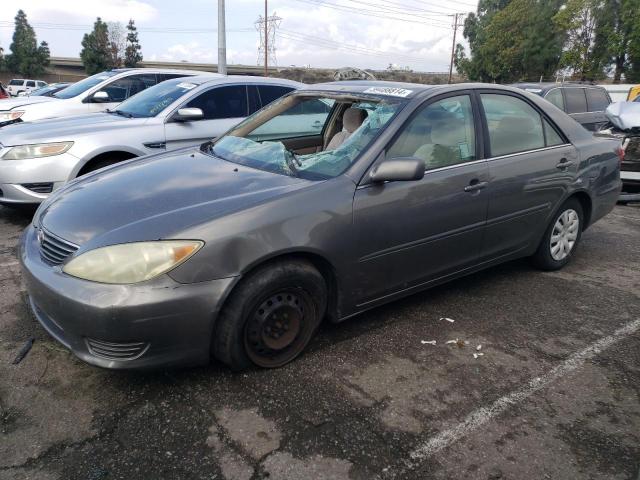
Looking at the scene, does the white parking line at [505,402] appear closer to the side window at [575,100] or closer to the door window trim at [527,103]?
the door window trim at [527,103]

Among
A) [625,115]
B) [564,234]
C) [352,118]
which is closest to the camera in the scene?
[352,118]

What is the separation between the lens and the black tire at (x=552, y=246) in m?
4.20

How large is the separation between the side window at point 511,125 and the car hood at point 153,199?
1.59 metres

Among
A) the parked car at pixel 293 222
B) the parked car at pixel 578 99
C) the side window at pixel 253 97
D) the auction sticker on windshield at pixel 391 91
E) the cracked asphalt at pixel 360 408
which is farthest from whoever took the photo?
the parked car at pixel 578 99

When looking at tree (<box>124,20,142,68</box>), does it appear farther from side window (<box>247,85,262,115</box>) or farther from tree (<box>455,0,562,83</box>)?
side window (<box>247,85,262,115</box>)

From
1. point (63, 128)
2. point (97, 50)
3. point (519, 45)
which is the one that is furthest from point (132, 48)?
point (63, 128)

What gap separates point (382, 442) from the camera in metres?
2.27

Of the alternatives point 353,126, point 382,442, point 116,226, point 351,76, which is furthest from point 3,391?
point 351,76

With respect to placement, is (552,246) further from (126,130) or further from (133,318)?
(126,130)

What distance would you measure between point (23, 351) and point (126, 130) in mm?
3109

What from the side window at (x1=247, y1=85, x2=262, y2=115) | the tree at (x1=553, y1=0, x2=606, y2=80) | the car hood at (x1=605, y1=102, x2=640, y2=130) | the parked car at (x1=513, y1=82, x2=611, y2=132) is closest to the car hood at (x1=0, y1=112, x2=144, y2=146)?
the side window at (x1=247, y1=85, x2=262, y2=115)

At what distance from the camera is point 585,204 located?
4449 millimetres

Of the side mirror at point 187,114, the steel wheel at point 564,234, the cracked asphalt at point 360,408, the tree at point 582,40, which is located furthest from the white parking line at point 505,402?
the tree at point 582,40

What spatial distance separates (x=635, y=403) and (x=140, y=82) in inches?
309
